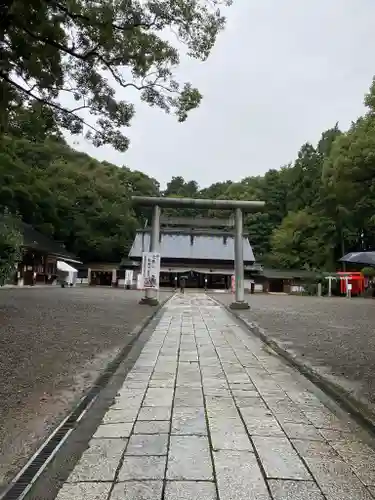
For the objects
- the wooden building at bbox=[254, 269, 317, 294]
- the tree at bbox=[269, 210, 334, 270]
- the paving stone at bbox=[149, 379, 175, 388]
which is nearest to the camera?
the paving stone at bbox=[149, 379, 175, 388]

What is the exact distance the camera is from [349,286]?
3734 centimetres

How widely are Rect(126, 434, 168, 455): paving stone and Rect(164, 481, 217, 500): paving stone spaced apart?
1.74 feet

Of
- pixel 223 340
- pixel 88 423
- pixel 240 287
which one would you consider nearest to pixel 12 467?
pixel 88 423

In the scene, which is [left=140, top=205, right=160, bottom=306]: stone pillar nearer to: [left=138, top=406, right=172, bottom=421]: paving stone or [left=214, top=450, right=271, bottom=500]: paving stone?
[left=138, top=406, right=172, bottom=421]: paving stone

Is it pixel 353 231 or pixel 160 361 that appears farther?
pixel 353 231

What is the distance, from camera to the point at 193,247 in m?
48.1

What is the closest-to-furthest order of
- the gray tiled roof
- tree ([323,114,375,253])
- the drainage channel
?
the drainage channel, tree ([323,114,375,253]), the gray tiled roof

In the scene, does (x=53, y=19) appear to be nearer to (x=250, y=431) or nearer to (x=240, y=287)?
(x=250, y=431)

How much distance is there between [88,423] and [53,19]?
8836 millimetres

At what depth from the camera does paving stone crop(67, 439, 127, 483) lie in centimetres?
306

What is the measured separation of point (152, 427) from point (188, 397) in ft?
3.36

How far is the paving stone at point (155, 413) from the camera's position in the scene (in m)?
4.34

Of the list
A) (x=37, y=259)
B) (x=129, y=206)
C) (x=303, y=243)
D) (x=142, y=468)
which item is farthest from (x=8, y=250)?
(x=303, y=243)

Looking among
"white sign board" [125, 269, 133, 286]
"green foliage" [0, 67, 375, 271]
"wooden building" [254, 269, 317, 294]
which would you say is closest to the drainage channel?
"green foliage" [0, 67, 375, 271]
